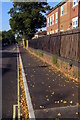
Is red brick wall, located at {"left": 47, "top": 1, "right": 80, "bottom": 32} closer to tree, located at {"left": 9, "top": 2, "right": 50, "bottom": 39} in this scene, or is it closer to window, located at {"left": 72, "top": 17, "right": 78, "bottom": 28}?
window, located at {"left": 72, "top": 17, "right": 78, "bottom": 28}

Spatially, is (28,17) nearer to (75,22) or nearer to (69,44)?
(75,22)

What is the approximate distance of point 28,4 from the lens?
170ft

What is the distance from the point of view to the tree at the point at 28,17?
1965 inches

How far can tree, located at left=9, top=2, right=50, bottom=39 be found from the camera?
49.9 m

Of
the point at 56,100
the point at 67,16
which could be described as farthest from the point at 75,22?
the point at 56,100

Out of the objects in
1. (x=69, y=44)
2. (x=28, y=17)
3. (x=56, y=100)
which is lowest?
(x=56, y=100)

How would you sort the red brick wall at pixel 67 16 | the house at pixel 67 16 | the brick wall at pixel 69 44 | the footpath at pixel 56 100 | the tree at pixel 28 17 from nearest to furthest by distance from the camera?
the footpath at pixel 56 100 → the brick wall at pixel 69 44 → the house at pixel 67 16 → the red brick wall at pixel 67 16 → the tree at pixel 28 17

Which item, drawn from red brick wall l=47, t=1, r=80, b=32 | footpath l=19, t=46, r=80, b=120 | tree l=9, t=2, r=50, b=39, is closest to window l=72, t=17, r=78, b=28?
red brick wall l=47, t=1, r=80, b=32

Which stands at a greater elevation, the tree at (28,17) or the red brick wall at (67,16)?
the tree at (28,17)

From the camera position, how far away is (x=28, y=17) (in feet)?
163

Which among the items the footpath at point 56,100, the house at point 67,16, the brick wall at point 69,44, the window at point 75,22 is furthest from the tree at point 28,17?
the footpath at point 56,100

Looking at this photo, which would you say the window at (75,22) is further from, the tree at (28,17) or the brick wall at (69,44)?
the tree at (28,17)

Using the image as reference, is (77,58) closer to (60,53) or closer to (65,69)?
(65,69)

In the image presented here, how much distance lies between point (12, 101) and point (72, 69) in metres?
3.68
